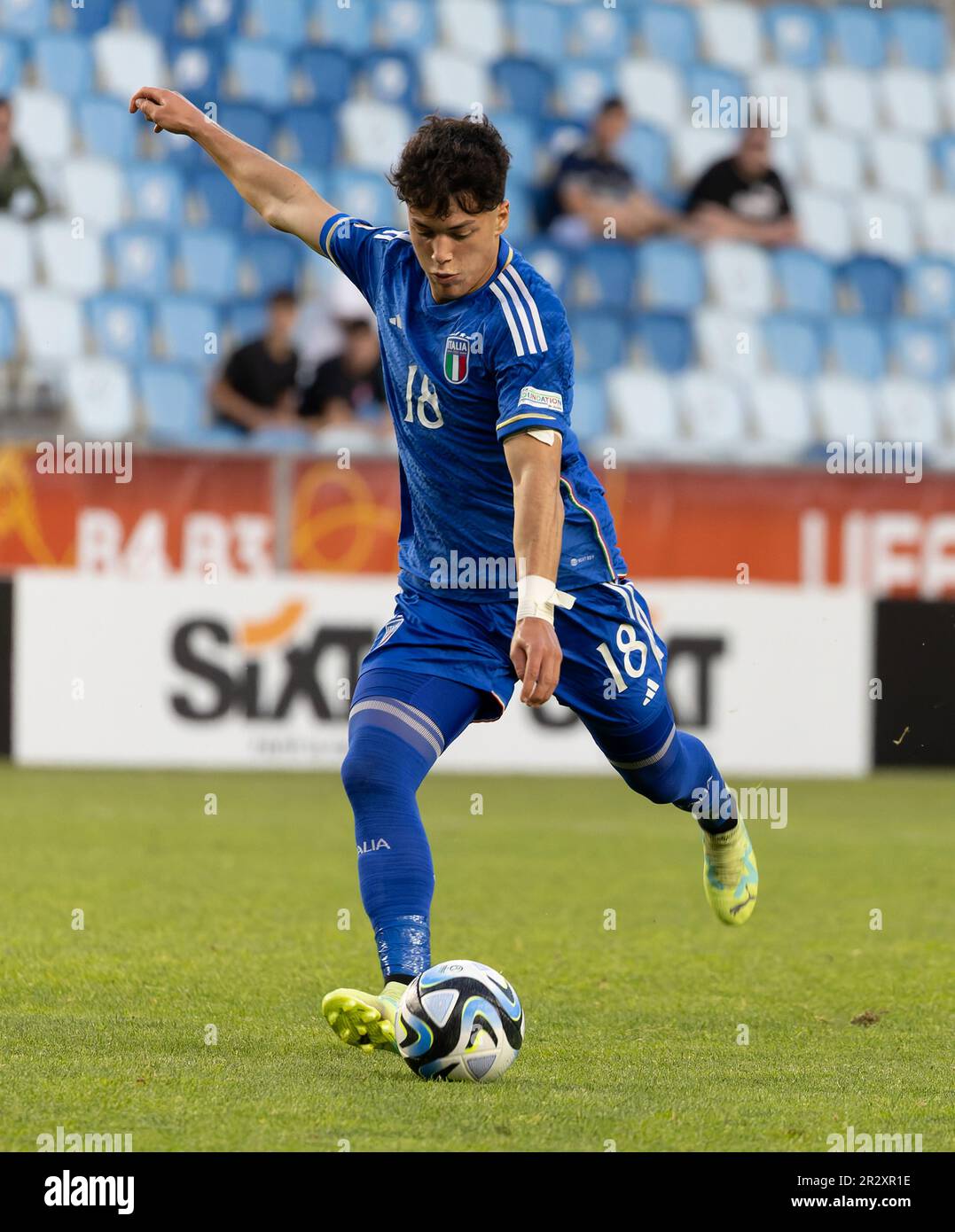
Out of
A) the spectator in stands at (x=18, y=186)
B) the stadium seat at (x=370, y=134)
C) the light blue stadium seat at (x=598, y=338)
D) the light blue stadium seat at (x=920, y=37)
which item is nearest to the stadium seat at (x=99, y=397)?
the spectator in stands at (x=18, y=186)

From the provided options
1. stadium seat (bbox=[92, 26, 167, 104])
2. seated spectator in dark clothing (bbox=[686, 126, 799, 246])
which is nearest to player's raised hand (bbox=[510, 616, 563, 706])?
stadium seat (bbox=[92, 26, 167, 104])

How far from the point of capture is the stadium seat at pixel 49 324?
1391 cm

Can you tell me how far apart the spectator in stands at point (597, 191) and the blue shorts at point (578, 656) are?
10.3 metres

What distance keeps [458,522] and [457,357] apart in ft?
1.41

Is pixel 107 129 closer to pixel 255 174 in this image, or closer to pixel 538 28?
pixel 538 28

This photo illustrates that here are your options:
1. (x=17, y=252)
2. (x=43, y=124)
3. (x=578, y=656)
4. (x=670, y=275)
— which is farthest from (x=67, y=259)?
(x=578, y=656)

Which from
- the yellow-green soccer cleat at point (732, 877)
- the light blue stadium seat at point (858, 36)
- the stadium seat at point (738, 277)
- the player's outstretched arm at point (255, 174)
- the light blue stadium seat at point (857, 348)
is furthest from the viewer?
the light blue stadium seat at point (858, 36)

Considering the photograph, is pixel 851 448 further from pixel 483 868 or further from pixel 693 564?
pixel 483 868

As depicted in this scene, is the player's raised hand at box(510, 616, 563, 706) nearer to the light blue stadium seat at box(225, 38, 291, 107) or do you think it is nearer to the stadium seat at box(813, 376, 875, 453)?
the stadium seat at box(813, 376, 875, 453)

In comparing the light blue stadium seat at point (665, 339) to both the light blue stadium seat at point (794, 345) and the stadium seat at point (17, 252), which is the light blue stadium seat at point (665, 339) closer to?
Answer: the light blue stadium seat at point (794, 345)

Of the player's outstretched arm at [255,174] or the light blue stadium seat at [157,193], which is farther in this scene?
the light blue stadium seat at [157,193]

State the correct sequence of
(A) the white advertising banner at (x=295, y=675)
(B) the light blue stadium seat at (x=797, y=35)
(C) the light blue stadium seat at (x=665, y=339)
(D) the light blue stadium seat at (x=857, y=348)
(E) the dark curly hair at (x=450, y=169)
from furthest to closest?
1. (B) the light blue stadium seat at (x=797, y=35)
2. (D) the light blue stadium seat at (x=857, y=348)
3. (C) the light blue stadium seat at (x=665, y=339)
4. (A) the white advertising banner at (x=295, y=675)
5. (E) the dark curly hair at (x=450, y=169)

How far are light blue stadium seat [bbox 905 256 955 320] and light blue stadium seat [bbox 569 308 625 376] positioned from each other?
292cm

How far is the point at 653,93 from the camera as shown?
17344 millimetres
